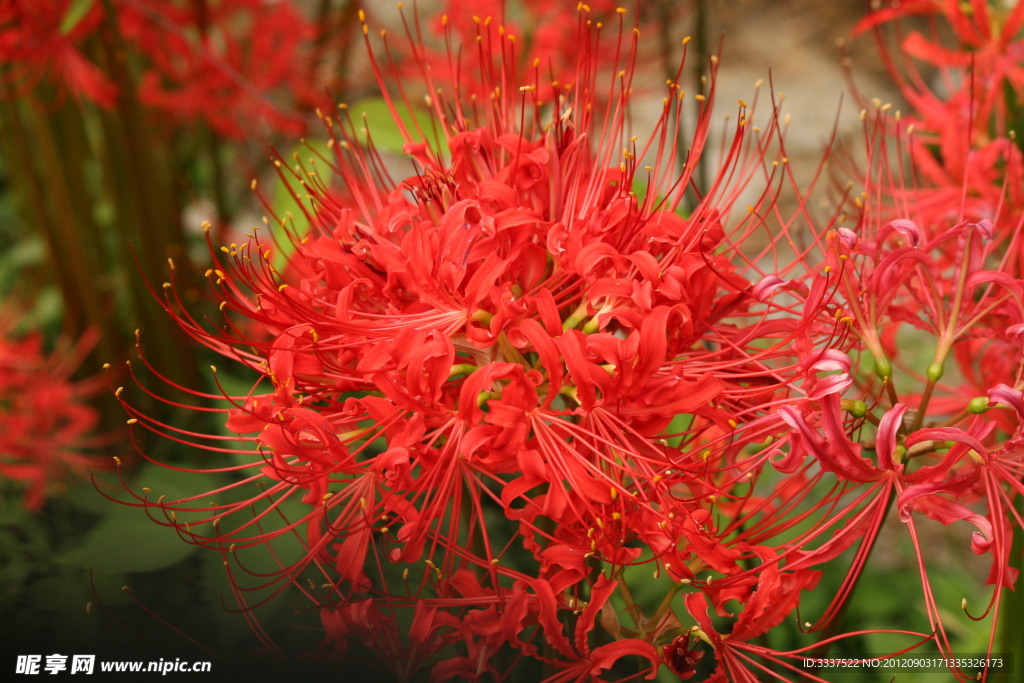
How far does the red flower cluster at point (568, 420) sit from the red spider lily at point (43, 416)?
89cm

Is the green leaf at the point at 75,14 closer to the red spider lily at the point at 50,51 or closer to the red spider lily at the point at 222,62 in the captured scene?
the red spider lily at the point at 50,51

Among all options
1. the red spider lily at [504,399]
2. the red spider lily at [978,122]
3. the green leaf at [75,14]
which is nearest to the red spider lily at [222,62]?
the green leaf at [75,14]

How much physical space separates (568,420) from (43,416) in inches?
50.4

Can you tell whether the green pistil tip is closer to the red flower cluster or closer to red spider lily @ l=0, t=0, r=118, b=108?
the red flower cluster

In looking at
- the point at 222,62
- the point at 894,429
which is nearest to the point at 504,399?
the point at 894,429

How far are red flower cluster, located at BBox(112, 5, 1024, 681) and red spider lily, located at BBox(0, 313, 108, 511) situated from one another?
89cm

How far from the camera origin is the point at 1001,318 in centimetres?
85

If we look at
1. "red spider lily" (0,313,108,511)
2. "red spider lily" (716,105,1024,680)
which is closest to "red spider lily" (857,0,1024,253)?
"red spider lily" (716,105,1024,680)

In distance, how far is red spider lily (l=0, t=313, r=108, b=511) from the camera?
1.55 metres

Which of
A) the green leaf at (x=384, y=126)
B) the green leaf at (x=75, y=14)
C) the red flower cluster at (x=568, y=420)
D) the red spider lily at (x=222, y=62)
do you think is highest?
the red spider lily at (x=222, y=62)

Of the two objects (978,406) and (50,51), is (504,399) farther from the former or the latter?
(50,51)

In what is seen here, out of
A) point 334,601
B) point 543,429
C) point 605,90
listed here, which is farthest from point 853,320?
point 605,90

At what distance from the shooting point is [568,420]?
75 cm

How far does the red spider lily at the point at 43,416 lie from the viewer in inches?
61.2
